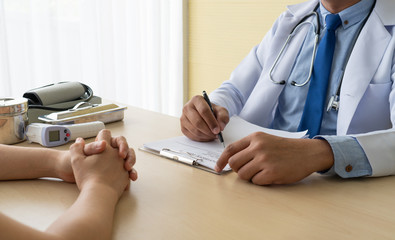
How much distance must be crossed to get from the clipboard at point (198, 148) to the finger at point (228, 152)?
0.09 ft

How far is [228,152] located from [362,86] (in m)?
0.64

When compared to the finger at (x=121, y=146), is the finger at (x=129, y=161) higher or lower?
lower

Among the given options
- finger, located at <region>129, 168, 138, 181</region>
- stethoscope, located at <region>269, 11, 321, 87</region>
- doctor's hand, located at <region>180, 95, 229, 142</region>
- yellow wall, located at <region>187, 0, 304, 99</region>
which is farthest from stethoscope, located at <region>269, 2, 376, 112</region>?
yellow wall, located at <region>187, 0, 304, 99</region>

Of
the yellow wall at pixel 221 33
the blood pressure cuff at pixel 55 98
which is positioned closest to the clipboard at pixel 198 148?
the blood pressure cuff at pixel 55 98

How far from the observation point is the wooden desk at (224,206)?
0.74 metres

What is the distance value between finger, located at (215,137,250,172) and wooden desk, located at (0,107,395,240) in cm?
3

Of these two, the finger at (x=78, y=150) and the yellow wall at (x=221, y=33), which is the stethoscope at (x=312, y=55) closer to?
the finger at (x=78, y=150)

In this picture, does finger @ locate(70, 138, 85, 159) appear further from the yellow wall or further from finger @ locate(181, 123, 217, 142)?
the yellow wall

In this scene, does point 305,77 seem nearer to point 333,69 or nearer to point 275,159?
point 333,69

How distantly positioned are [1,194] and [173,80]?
2.60 metres

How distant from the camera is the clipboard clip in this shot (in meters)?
1.07

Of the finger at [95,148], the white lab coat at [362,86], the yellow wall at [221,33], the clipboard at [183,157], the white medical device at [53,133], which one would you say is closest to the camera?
the finger at [95,148]

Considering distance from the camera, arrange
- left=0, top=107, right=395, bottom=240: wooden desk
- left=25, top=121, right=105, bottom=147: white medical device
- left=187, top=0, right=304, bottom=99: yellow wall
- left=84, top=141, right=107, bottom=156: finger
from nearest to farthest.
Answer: left=0, top=107, right=395, bottom=240: wooden desk → left=84, top=141, right=107, bottom=156: finger → left=25, top=121, right=105, bottom=147: white medical device → left=187, top=0, right=304, bottom=99: yellow wall

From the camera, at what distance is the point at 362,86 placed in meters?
1.38
